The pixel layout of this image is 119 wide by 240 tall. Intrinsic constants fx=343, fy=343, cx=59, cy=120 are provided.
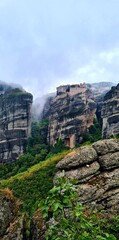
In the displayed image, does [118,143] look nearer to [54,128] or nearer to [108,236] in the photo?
[108,236]

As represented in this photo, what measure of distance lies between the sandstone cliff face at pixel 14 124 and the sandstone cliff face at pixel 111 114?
20.8m

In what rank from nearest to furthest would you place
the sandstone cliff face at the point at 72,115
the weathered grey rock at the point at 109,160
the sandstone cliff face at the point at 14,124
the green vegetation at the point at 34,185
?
the weathered grey rock at the point at 109,160, the green vegetation at the point at 34,185, the sandstone cliff face at the point at 72,115, the sandstone cliff face at the point at 14,124

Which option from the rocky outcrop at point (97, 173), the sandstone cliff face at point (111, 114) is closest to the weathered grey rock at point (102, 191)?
the rocky outcrop at point (97, 173)

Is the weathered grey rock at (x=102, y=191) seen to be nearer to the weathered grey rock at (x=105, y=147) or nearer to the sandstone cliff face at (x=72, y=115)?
the weathered grey rock at (x=105, y=147)

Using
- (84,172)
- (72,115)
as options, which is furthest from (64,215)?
(72,115)

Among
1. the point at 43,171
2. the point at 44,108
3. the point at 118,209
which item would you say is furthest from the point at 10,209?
the point at 44,108

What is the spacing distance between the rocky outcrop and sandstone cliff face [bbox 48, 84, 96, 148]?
55029 mm

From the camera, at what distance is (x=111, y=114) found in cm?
6912

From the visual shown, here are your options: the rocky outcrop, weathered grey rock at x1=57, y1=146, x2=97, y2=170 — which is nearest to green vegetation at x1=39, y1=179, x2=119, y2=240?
the rocky outcrop

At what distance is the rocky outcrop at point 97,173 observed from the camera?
15.4 metres

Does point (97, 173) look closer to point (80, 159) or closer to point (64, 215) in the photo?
point (80, 159)

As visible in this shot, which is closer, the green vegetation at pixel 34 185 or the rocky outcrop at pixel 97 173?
the rocky outcrop at pixel 97 173

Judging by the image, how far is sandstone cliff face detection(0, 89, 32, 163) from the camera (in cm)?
7912

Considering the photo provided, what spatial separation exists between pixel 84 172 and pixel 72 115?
201 feet
